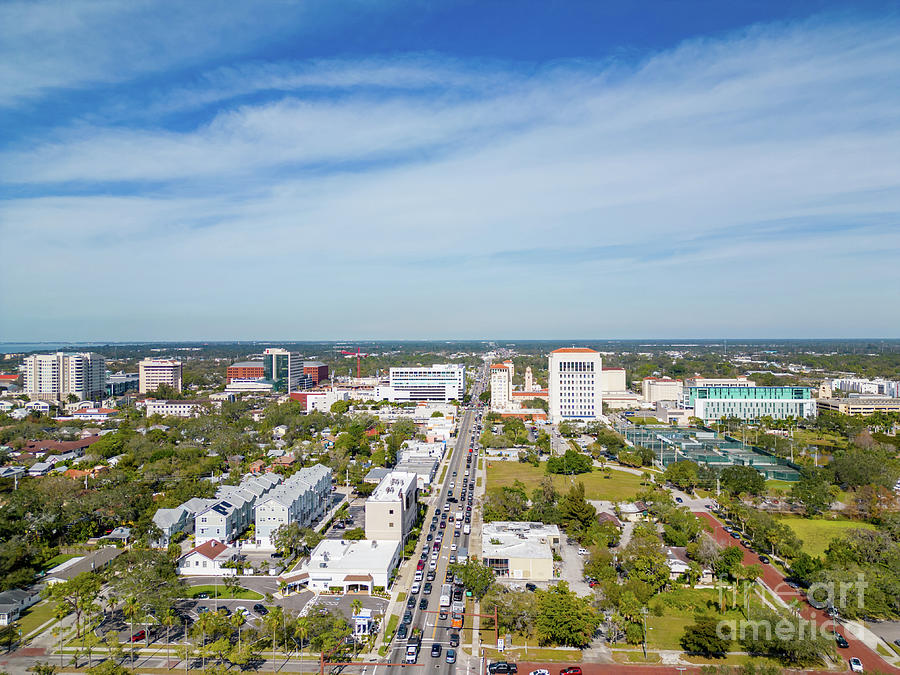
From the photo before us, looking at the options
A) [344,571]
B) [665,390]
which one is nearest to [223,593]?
[344,571]

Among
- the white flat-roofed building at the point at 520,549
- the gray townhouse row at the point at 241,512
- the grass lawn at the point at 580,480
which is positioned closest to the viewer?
the white flat-roofed building at the point at 520,549

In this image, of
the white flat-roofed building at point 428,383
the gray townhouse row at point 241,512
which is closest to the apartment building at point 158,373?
the white flat-roofed building at point 428,383

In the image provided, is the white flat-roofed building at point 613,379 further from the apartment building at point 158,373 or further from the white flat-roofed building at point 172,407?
the apartment building at point 158,373

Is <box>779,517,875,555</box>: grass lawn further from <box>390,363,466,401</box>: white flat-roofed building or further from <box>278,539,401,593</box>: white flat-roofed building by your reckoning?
<box>390,363,466,401</box>: white flat-roofed building

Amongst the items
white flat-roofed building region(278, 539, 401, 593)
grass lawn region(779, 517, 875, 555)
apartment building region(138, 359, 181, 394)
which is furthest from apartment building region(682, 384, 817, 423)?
apartment building region(138, 359, 181, 394)

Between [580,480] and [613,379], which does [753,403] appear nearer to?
[613,379]
